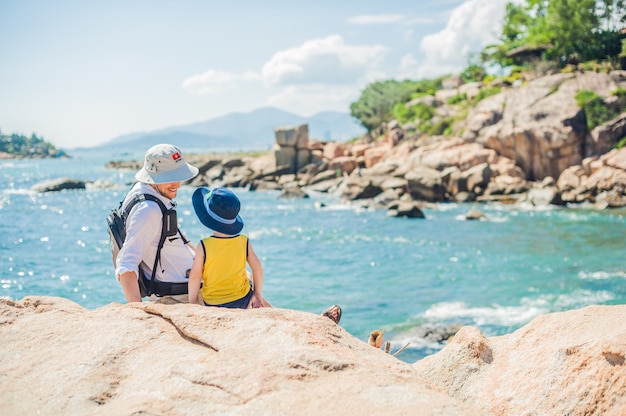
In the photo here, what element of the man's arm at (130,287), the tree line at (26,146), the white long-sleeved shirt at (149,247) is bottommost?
the man's arm at (130,287)

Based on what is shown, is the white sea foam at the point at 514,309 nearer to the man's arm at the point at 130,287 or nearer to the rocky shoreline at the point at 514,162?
the man's arm at the point at 130,287

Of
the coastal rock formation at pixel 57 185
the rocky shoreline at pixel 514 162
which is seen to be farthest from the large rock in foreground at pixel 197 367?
the coastal rock formation at pixel 57 185

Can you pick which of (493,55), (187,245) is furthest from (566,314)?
(493,55)

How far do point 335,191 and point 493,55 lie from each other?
31.0m

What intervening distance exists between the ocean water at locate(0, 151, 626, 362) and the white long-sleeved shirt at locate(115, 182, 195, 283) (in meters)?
9.25

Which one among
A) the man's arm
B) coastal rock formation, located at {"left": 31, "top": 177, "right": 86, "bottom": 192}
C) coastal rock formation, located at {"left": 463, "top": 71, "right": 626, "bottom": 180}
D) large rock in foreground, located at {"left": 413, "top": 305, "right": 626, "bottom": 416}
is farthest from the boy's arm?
coastal rock formation, located at {"left": 31, "top": 177, "right": 86, "bottom": 192}

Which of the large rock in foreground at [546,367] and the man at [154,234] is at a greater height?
the man at [154,234]

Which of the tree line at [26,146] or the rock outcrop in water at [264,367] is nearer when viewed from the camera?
the rock outcrop in water at [264,367]

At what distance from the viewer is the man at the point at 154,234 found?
5242 mm

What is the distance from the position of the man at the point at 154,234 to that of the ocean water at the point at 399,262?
9.29 m

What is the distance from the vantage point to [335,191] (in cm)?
4741

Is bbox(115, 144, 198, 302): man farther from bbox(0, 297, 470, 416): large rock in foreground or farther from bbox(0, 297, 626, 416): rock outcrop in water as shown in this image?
bbox(0, 297, 470, 416): large rock in foreground

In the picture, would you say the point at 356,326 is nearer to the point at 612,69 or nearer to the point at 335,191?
the point at 335,191

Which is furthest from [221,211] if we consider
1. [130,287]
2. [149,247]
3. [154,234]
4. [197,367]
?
[197,367]
